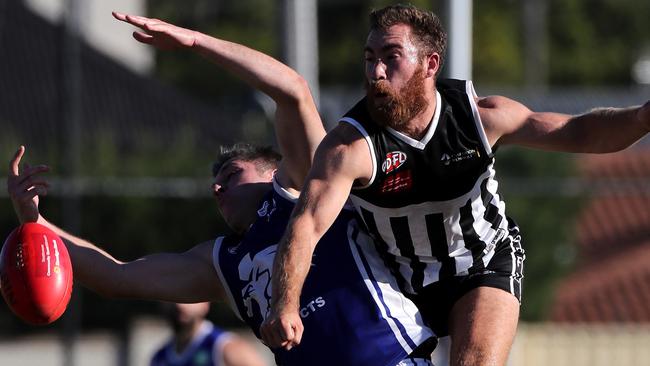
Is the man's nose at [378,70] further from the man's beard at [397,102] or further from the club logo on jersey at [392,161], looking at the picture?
the club logo on jersey at [392,161]

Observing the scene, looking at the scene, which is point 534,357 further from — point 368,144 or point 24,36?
point 368,144

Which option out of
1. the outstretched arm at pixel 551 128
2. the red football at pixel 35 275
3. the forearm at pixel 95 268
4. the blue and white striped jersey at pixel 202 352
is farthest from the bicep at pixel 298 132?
the blue and white striped jersey at pixel 202 352

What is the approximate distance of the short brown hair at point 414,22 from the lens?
4863 mm

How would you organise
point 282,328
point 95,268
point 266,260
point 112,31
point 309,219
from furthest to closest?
point 112,31, point 95,268, point 266,260, point 309,219, point 282,328

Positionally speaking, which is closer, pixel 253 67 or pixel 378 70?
pixel 378 70

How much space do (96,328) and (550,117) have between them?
7.66 metres

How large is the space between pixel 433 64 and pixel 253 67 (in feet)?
2.25

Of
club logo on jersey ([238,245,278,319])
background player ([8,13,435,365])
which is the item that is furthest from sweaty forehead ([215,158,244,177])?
club logo on jersey ([238,245,278,319])

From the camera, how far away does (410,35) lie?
4.86 m

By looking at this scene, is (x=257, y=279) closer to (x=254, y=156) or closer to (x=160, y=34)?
(x=254, y=156)

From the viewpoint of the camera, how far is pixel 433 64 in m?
4.95

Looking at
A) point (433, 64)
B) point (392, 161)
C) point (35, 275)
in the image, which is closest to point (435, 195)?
point (392, 161)

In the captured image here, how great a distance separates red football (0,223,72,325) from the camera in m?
5.00

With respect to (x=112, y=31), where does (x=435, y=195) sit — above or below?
above
